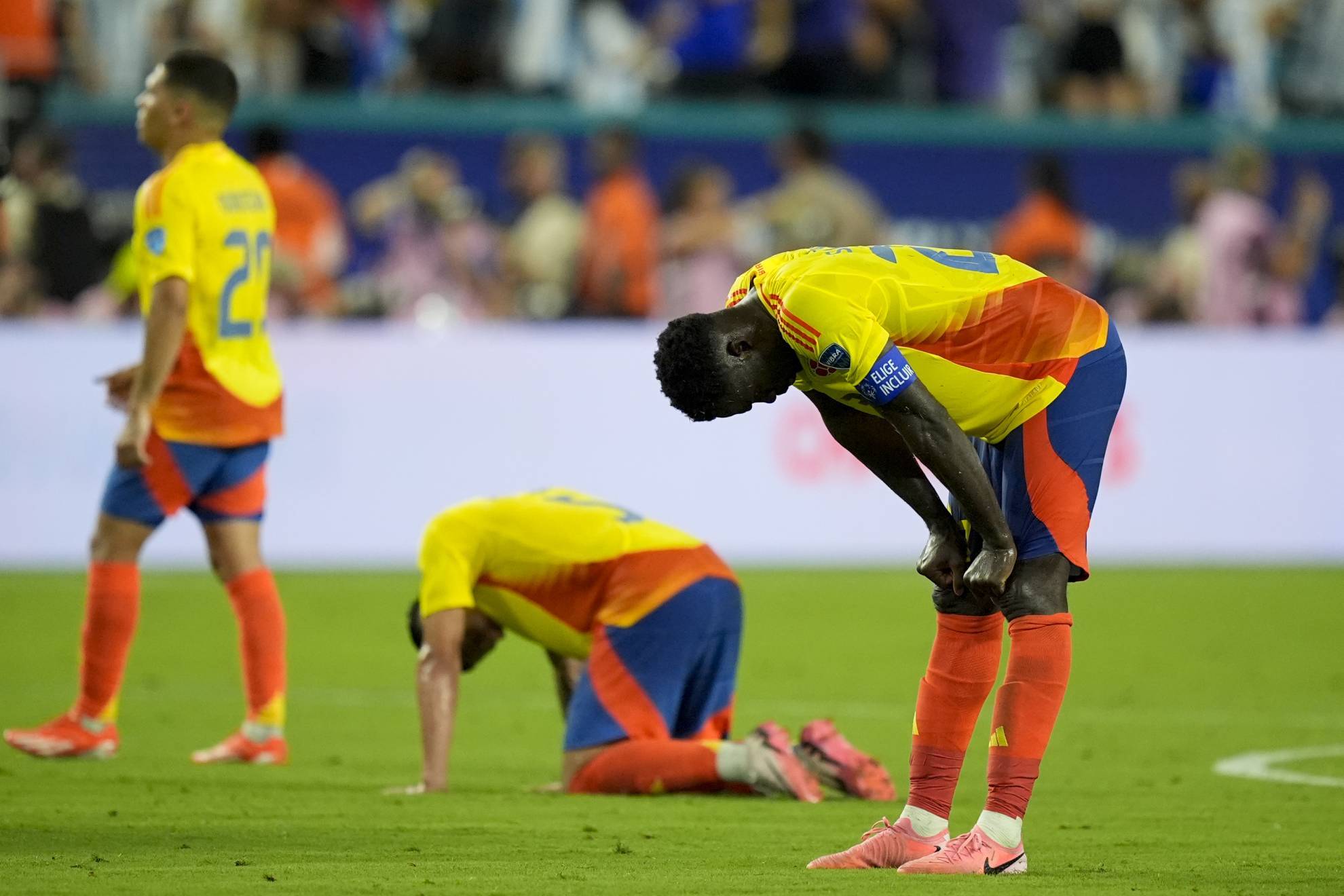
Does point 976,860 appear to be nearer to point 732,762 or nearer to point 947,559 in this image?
point 947,559

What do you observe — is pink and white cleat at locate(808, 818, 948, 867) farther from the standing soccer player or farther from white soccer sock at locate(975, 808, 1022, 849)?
the standing soccer player

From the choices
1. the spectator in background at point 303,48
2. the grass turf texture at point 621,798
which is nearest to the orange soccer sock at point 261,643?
the grass turf texture at point 621,798

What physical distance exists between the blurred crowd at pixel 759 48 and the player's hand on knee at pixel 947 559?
529 inches

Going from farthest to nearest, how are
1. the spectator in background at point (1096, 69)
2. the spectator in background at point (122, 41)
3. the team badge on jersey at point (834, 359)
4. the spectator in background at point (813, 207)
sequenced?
the spectator in background at point (1096, 69) < the spectator in background at point (122, 41) < the spectator in background at point (813, 207) < the team badge on jersey at point (834, 359)

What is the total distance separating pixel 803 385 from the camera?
5.38 m

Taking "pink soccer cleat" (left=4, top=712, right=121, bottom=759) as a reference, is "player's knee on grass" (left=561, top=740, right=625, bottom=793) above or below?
above

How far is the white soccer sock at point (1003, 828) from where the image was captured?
17.2 ft

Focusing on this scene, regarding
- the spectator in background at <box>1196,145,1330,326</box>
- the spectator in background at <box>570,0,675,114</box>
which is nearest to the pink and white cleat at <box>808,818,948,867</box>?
the spectator in background at <box>1196,145,1330,326</box>

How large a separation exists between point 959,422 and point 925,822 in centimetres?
102

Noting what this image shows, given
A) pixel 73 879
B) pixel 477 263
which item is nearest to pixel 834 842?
pixel 73 879

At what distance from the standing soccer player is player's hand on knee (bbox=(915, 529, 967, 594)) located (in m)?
3.02

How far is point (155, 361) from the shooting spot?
7477 millimetres

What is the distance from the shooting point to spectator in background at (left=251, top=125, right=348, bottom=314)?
15875 millimetres

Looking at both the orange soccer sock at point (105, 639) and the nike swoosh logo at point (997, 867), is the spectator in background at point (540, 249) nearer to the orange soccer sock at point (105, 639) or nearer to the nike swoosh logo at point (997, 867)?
the orange soccer sock at point (105, 639)
